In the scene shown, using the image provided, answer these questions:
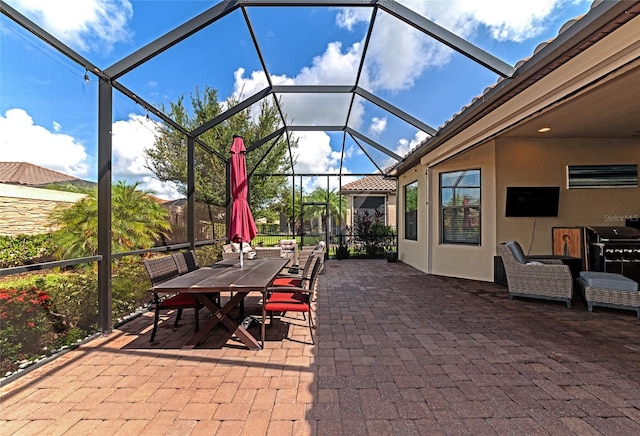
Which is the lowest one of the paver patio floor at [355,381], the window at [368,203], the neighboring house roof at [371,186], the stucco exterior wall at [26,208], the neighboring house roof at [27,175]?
the paver patio floor at [355,381]

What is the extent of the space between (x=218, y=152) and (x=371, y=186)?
7.09 metres

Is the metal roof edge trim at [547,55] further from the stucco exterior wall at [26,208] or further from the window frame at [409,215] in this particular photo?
the stucco exterior wall at [26,208]

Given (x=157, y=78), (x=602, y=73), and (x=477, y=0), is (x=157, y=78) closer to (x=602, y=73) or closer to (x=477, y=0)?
(x=477, y=0)

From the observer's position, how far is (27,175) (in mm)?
2705

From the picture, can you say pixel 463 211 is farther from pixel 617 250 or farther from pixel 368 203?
pixel 368 203

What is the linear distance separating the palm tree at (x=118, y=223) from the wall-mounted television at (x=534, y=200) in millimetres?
6401

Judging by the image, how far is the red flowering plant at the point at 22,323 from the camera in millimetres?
2549

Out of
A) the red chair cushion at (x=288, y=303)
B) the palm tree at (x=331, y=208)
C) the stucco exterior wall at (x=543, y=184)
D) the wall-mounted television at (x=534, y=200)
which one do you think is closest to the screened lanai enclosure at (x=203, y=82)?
the stucco exterior wall at (x=543, y=184)

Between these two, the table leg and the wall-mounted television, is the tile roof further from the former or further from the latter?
the table leg

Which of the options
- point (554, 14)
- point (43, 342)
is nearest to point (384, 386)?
point (43, 342)

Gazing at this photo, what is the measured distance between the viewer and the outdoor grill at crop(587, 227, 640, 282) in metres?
5.35

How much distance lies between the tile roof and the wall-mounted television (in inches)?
262

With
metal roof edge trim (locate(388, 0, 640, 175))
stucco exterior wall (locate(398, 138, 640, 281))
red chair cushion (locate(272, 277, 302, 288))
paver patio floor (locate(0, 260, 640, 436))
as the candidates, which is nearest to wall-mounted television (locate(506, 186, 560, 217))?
stucco exterior wall (locate(398, 138, 640, 281))

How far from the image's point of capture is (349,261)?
1041 centimetres
